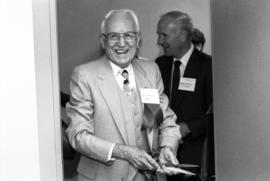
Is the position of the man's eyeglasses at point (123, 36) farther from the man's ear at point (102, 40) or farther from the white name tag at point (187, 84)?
the white name tag at point (187, 84)

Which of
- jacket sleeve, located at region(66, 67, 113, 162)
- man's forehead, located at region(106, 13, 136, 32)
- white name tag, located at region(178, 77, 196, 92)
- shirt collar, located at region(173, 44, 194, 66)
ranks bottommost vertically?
jacket sleeve, located at region(66, 67, 113, 162)

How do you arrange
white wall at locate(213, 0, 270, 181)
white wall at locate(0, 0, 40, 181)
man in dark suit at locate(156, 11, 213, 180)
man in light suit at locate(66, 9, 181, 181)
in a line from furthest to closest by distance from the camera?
man in dark suit at locate(156, 11, 213, 180) < man in light suit at locate(66, 9, 181, 181) < white wall at locate(213, 0, 270, 181) < white wall at locate(0, 0, 40, 181)

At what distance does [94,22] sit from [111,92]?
31 cm

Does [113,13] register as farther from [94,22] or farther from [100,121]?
[100,121]

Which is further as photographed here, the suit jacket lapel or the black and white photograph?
the suit jacket lapel

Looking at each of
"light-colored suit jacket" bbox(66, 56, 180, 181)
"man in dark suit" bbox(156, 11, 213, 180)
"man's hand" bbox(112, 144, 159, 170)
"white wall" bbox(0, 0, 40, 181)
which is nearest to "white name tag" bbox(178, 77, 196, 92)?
"man in dark suit" bbox(156, 11, 213, 180)

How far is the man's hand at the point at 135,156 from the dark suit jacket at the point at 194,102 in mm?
149

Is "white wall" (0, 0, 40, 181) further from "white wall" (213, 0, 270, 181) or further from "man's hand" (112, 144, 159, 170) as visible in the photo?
"white wall" (213, 0, 270, 181)

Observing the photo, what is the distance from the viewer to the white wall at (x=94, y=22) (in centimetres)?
257

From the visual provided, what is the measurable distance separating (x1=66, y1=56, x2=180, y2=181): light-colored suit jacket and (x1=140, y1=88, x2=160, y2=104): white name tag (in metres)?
0.02

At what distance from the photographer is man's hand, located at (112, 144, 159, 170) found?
8.52 ft

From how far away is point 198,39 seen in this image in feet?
8.96

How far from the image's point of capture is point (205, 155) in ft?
8.76

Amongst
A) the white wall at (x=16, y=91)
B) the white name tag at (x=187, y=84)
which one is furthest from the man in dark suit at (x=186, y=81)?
the white wall at (x=16, y=91)
